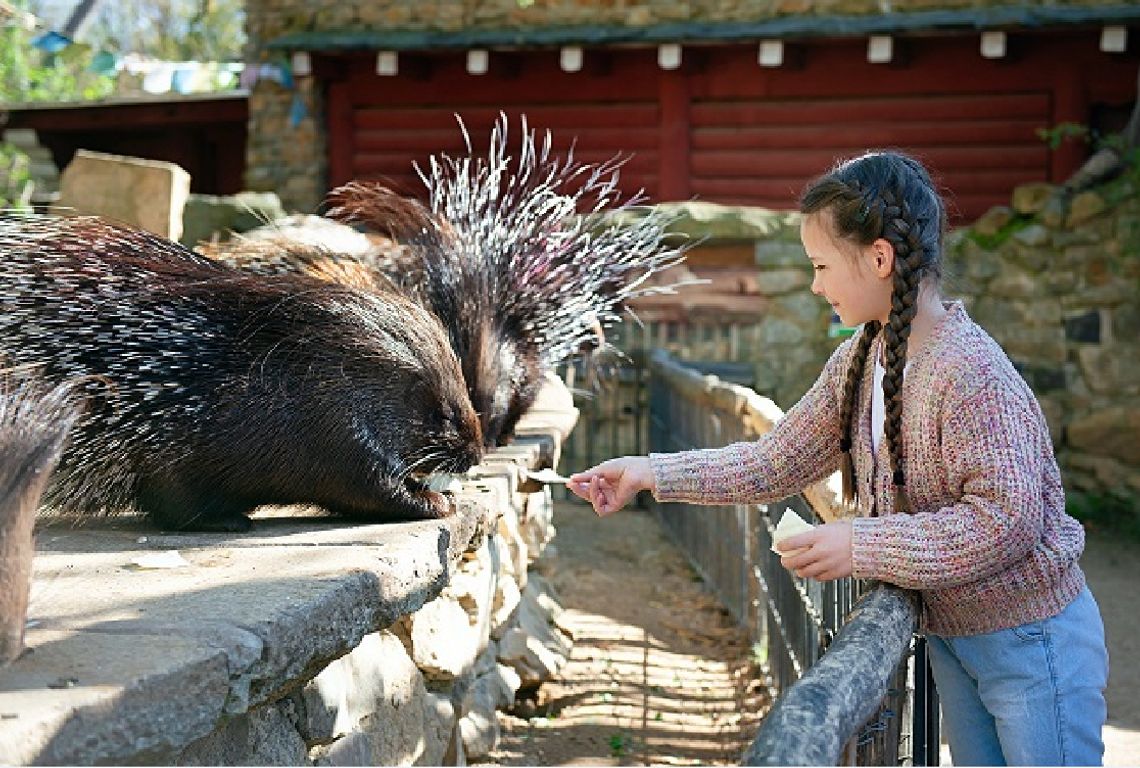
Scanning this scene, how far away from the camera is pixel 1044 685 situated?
1.89 m

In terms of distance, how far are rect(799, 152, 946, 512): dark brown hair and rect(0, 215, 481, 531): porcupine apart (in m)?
1.06

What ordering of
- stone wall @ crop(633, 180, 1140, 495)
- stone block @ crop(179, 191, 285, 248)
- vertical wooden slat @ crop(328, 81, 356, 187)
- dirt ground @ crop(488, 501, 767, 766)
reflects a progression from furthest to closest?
vertical wooden slat @ crop(328, 81, 356, 187) → stone wall @ crop(633, 180, 1140, 495) → stone block @ crop(179, 191, 285, 248) → dirt ground @ crop(488, 501, 767, 766)

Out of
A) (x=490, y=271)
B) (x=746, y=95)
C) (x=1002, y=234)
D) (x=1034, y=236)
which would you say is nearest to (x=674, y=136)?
(x=746, y=95)

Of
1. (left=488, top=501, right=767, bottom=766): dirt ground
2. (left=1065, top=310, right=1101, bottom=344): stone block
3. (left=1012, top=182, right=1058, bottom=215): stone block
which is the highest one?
(left=1012, top=182, right=1058, bottom=215): stone block

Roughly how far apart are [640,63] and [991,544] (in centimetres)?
1017

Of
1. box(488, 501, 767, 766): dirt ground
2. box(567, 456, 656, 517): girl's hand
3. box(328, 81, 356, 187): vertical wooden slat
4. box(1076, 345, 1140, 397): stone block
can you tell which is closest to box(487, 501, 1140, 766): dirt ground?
box(488, 501, 767, 766): dirt ground

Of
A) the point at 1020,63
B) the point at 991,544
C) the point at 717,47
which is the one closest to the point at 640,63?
the point at 717,47

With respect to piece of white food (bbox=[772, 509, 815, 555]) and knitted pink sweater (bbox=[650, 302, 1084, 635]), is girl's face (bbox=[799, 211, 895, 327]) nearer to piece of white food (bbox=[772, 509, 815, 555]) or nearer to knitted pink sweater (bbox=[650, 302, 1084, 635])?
knitted pink sweater (bbox=[650, 302, 1084, 635])

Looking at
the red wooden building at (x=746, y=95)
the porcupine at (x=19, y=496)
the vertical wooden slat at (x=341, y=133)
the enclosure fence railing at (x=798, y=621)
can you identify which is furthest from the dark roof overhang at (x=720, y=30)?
the porcupine at (x=19, y=496)

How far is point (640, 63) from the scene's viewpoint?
11.6 meters

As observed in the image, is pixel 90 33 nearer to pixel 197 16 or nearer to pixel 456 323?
pixel 197 16

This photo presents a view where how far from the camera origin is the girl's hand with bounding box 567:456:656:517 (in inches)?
87.4

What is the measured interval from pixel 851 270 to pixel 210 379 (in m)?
1.22

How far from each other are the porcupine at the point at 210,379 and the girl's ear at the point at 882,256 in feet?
3.61
